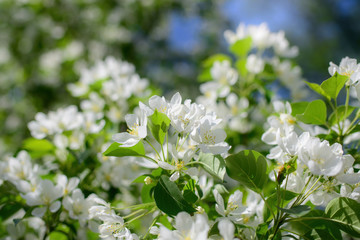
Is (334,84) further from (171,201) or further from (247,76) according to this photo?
(247,76)

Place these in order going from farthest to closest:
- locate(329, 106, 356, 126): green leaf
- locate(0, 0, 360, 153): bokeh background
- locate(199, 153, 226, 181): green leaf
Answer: locate(0, 0, 360, 153): bokeh background, locate(329, 106, 356, 126): green leaf, locate(199, 153, 226, 181): green leaf

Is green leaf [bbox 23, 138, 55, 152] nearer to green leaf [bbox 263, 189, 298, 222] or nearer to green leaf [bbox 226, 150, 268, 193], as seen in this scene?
green leaf [bbox 226, 150, 268, 193]

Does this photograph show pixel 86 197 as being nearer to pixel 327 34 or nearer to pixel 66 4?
pixel 66 4

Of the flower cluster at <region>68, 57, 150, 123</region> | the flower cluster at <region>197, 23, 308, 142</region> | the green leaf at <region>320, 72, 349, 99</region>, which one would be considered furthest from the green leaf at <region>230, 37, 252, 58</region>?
the green leaf at <region>320, 72, 349, 99</region>

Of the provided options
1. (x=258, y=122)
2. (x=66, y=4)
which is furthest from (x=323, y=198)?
(x=66, y=4)

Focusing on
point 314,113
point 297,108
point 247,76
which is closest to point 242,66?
point 247,76
